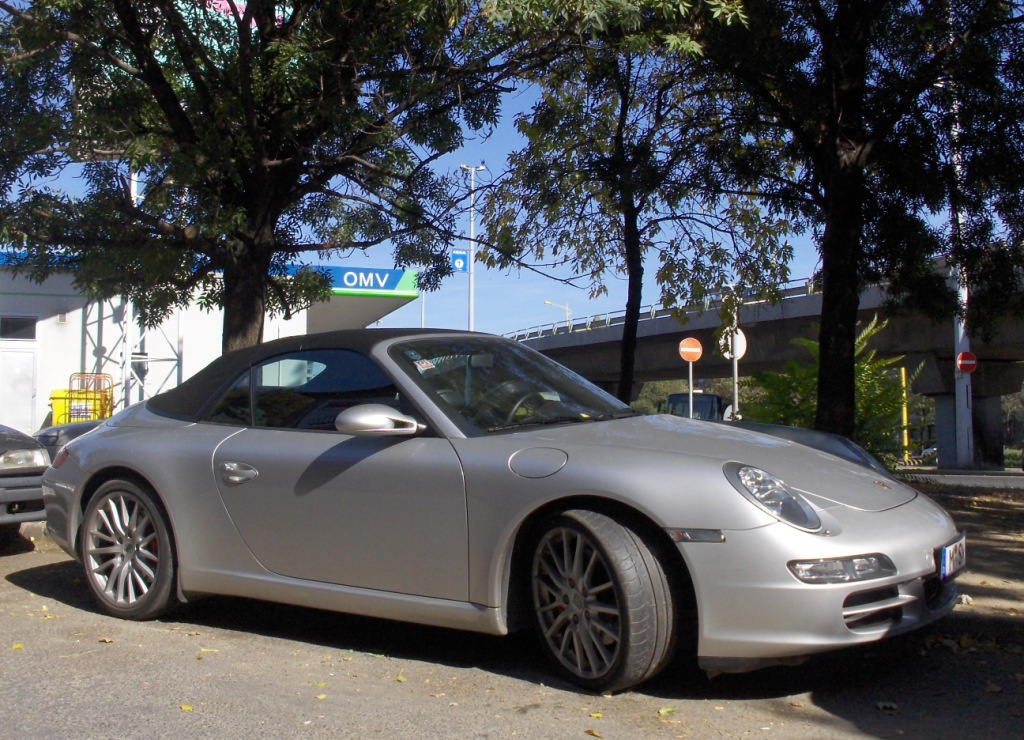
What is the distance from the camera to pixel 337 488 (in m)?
4.43

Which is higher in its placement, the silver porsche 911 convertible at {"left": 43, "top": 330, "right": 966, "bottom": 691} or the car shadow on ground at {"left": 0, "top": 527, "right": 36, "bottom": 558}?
the silver porsche 911 convertible at {"left": 43, "top": 330, "right": 966, "bottom": 691}

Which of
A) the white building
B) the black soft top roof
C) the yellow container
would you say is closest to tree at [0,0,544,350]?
the black soft top roof

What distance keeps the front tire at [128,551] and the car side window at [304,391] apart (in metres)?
0.57

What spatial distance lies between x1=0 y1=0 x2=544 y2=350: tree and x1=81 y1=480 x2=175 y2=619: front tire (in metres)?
3.01

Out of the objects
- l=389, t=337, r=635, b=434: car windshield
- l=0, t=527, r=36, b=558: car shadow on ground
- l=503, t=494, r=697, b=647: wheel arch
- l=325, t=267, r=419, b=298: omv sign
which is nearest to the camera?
l=503, t=494, r=697, b=647: wheel arch

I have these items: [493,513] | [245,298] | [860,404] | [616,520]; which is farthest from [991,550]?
[860,404]

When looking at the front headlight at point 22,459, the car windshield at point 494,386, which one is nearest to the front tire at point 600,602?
the car windshield at point 494,386

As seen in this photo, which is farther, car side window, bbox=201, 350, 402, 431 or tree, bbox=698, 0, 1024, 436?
tree, bbox=698, 0, 1024, 436

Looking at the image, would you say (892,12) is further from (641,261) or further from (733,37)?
(641,261)

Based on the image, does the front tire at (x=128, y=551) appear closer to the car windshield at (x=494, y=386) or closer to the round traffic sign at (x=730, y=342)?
the car windshield at (x=494, y=386)

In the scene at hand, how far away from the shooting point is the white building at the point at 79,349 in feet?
72.7

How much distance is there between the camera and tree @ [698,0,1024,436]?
9352 mm

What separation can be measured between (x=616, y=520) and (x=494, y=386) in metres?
1.06

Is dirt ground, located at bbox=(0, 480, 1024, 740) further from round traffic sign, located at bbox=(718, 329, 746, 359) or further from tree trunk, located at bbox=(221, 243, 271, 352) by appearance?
round traffic sign, located at bbox=(718, 329, 746, 359)
